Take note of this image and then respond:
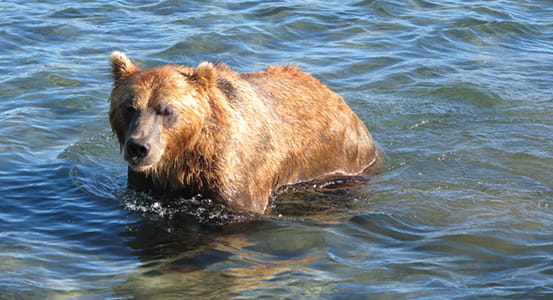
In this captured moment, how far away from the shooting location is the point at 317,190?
796cm

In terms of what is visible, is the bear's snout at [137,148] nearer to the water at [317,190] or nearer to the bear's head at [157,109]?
the bear's head at [157,109]

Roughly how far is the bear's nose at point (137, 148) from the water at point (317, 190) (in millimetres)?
906

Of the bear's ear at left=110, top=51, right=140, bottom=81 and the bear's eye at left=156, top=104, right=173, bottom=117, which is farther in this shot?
the bear's ear at left=110, top=51, right=140, bottom=81

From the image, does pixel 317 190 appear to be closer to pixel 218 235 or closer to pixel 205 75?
pixel 218 235

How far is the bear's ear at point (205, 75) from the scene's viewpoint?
21.4ft

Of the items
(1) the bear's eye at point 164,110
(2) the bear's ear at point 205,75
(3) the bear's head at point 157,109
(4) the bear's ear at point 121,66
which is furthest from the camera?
(4) the bear's ear at point 121,66

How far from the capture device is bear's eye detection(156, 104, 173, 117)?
632 centimetres

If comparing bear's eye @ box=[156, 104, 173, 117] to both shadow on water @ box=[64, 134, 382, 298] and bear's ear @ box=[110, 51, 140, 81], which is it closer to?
bear's ear @ box=[110, 51, 140, 81]

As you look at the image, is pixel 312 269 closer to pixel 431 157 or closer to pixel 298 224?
pixel 298 224

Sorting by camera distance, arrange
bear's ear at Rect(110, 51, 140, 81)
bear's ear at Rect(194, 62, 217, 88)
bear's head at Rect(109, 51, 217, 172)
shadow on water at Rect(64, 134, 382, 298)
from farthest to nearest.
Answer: bear's ear at Rect(110, 51, 140, 81) < bear's ear at Rect(194, 62, 217, 88) < bear's head at Rect(109, 51, 217, 172) < shadow on water at Rect(64, 134, 382, 298)

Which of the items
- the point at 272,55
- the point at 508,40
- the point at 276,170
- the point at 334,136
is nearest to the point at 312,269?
the point at 276,170

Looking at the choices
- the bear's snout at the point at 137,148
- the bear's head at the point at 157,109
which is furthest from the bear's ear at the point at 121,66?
the bear's snout at the point at 137,148

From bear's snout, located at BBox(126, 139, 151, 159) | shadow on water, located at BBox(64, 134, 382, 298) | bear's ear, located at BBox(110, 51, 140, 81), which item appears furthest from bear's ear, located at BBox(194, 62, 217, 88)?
shadow on water, located at BBox(64, 134, 382, 298)

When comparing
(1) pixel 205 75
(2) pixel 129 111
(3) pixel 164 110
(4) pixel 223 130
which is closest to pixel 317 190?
(4) pixel 223 130
